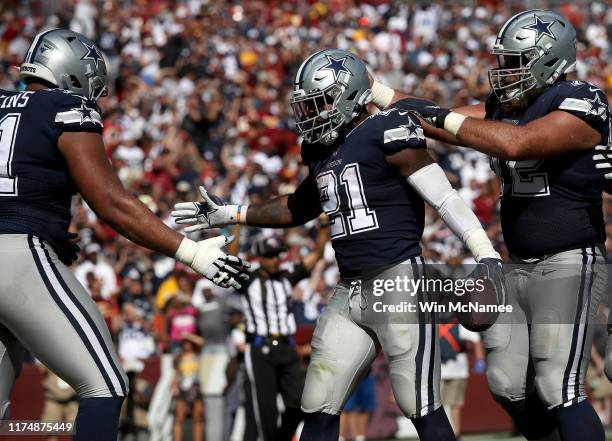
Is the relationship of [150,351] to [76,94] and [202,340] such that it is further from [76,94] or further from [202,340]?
[76,94]

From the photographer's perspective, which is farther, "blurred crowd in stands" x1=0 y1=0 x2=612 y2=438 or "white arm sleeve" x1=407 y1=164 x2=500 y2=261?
"blurred crowd in stands" x1=0 y1=0 x2=612 y2=438

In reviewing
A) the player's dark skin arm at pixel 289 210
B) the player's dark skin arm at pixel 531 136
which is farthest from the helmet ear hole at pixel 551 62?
the player's dark skin arm at pixel 289 210

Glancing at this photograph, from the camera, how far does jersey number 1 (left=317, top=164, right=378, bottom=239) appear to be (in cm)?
503

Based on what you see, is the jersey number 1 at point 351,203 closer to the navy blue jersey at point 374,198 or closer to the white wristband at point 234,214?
the navy blue jersey at point 374,198

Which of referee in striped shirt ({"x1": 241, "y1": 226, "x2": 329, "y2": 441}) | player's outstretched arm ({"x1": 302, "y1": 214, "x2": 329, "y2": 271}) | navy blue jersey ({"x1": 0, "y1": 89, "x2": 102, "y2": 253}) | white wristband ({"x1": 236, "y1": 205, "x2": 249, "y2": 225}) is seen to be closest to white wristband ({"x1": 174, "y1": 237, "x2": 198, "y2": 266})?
navy blue jersey ({"x1": 0, "y1": 89, "x2": 102, "y2": 253})


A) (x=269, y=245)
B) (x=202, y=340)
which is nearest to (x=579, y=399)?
(x=269, y=245)

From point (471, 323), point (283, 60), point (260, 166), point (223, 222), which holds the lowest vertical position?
point (471, 323)

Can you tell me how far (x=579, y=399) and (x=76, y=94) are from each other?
2641 millimetres

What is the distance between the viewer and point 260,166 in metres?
13.6

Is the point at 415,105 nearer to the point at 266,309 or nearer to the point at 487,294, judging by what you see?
the point at 487,294

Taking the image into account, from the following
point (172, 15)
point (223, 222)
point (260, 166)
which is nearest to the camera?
point (223, 222)

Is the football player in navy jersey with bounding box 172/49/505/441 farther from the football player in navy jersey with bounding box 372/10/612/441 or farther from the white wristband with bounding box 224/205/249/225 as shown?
the white wristband with bounding box 224/205/249/225

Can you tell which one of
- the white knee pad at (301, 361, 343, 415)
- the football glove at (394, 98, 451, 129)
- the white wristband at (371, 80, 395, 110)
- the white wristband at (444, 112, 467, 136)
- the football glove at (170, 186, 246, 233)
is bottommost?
the white knee pad at (301, 361, 343, 415)

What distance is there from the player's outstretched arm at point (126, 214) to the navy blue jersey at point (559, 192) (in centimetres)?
147
